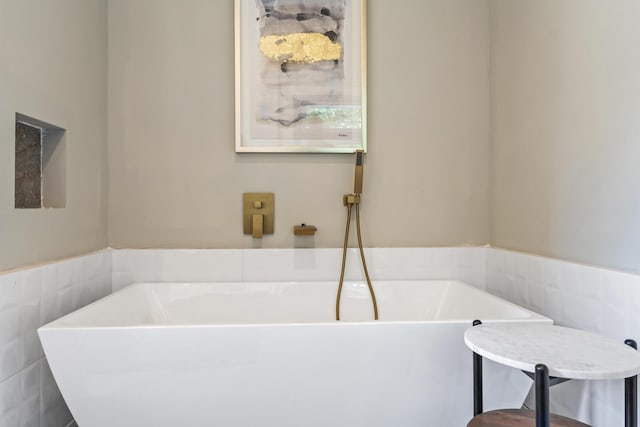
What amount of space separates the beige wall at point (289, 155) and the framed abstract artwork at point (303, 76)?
6cm

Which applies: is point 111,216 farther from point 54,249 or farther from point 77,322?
point 77,322

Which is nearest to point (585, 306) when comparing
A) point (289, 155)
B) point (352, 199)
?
point (352, 199)

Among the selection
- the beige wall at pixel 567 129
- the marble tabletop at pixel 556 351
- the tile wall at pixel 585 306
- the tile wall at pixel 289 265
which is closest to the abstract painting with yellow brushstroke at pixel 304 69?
the tile wall at pixel 289 265

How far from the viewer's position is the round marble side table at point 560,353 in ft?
2.46

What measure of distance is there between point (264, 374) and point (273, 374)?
0.08ft

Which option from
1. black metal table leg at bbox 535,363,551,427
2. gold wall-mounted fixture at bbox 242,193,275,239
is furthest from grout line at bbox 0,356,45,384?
black metal table leg at bbox 535,363,551,427

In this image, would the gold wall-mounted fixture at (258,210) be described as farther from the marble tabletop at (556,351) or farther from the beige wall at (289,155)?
the marble tabletop at (556,351)

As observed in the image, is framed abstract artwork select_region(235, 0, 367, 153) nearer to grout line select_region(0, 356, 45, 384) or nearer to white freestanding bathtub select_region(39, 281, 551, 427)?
white freestanding bathtub select_region(39, 281, 551, 427)

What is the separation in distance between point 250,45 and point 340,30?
1.45 ft

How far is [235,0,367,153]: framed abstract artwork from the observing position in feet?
5.85

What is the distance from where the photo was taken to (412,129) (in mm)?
1834

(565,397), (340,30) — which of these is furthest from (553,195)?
(340,30)

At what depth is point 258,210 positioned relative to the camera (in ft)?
5.84

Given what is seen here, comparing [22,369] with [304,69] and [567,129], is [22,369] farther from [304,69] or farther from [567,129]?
[567,129]
